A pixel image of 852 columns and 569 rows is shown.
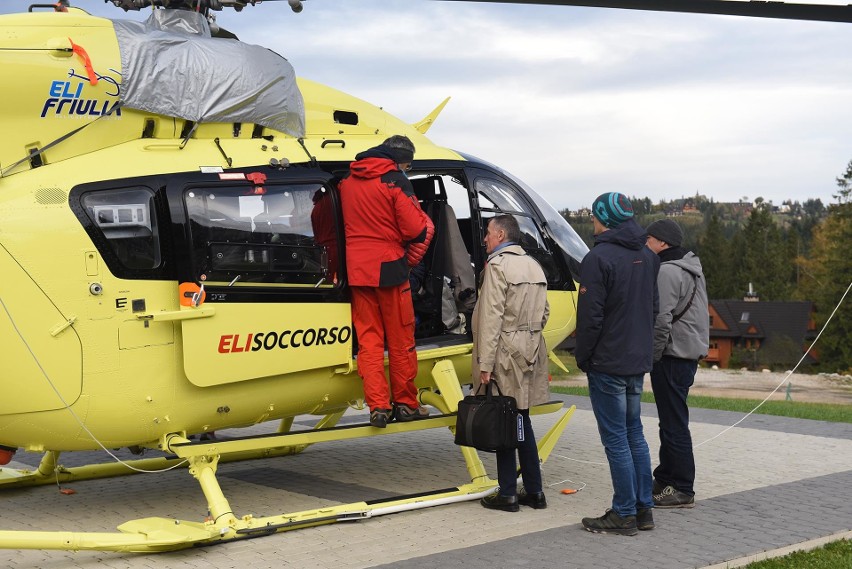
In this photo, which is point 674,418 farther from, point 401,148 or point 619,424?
point 401,148

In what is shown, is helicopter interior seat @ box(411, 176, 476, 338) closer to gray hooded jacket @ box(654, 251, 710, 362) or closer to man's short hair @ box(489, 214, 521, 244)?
man's short hair @ box(489, 214, 521, 244)

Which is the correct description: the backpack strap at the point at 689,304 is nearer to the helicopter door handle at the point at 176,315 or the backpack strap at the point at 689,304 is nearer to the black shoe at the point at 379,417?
the black shoe at the point at 379,417

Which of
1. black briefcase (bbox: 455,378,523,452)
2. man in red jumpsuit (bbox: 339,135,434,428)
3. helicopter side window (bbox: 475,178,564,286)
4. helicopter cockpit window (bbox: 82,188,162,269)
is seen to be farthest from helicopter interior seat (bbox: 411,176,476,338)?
helicopter cockpit window (bbox: 82,188,162,269)

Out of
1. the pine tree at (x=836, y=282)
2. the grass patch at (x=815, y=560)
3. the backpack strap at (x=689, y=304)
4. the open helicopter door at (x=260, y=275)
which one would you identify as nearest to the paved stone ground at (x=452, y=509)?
the grass patch at (x=815, y=560)

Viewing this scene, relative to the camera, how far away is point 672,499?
7.59m

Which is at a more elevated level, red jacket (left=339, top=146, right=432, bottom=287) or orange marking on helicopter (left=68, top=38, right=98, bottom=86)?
orange marking on helicopter (left=68, top=38, right=98, bottom=86)

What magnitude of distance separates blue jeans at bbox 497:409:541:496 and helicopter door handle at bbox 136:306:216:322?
2.37 metres

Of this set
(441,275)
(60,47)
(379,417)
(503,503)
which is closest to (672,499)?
(503,503)

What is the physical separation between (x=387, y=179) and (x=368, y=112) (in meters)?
1.32

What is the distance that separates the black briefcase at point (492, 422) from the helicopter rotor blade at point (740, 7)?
9.04ft

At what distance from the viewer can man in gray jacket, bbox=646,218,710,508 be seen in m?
7.44

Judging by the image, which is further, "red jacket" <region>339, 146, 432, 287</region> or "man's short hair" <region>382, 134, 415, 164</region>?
"man's short hair" <region>382, 134, 415, 164</region>

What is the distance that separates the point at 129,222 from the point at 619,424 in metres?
3.58

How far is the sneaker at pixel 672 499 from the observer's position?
7.59 m
